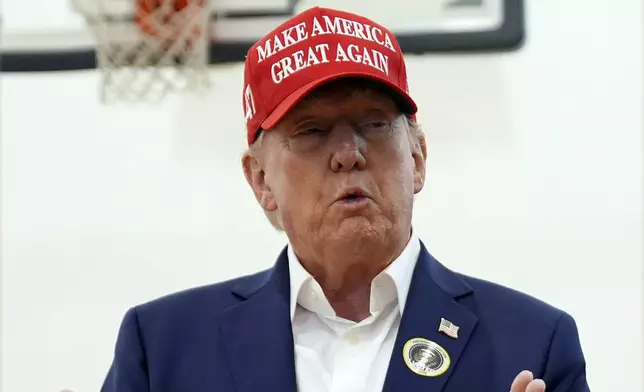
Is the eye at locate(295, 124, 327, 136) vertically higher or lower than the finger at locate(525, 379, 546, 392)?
higher

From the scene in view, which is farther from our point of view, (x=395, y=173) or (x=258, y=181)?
(x=258, y=181)

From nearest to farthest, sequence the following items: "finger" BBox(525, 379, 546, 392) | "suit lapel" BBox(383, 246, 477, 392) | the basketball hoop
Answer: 1. "finger" BBox(525, 379, 546, 392)
2. "suit lapel" BBox(383, 246, 477, 392)
3. the basketball hoop

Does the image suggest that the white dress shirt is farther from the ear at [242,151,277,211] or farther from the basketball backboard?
the basketball backboard

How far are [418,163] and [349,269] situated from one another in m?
0.22

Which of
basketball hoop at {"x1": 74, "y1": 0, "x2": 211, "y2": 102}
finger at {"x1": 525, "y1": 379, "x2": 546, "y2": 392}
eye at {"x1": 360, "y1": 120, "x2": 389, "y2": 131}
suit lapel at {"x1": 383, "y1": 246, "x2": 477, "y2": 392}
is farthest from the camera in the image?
basketball hoop at {"x1": 74, "y1": 0, "x2": 211, "y2": 102}

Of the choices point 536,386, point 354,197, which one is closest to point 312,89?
point 354,197

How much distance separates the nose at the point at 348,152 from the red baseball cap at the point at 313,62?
85 millimetres

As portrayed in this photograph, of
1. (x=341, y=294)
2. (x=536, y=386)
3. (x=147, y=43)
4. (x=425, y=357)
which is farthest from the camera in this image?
(x=147, y=43)

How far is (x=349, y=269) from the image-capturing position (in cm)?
121

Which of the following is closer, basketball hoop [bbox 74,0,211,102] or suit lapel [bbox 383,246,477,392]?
suit lapel [bbox 383,246,477,392]

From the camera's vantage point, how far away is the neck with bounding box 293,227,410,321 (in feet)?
3.86

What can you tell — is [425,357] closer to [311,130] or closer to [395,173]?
[395,173]

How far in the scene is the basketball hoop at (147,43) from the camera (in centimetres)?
202

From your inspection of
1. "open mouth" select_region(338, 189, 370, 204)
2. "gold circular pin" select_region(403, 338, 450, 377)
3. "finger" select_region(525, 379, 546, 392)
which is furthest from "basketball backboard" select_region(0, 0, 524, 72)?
"finger" select_region(525, 379, 546, 392)
